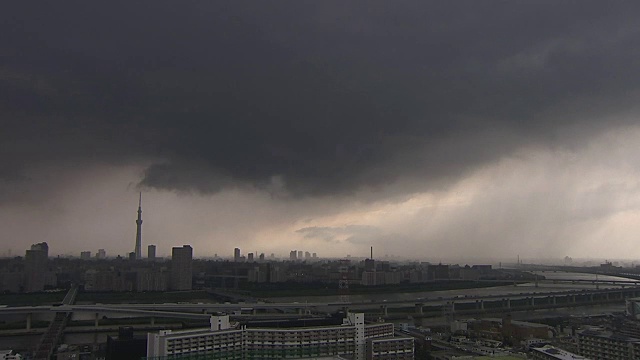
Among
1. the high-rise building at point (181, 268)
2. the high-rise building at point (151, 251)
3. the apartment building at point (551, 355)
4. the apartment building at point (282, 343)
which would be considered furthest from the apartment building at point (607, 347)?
the high-rise building at point (151, 251)

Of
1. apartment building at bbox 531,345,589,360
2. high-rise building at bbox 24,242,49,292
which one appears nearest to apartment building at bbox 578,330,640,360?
apartment building at bbox 531,345,589,360

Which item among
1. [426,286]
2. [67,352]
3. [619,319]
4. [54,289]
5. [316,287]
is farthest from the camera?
[426,286]

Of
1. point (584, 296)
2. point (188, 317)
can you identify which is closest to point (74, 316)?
point (188, 317)

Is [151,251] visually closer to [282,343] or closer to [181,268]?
[181,268]

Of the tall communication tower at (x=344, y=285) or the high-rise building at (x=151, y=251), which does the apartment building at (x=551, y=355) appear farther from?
the high-rise building at (x=151, y=251)

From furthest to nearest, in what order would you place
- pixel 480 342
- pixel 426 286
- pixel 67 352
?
pixel 426 286 < pixel 480 342 < pixel 67 352

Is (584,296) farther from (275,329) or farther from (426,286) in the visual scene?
(275,329)
